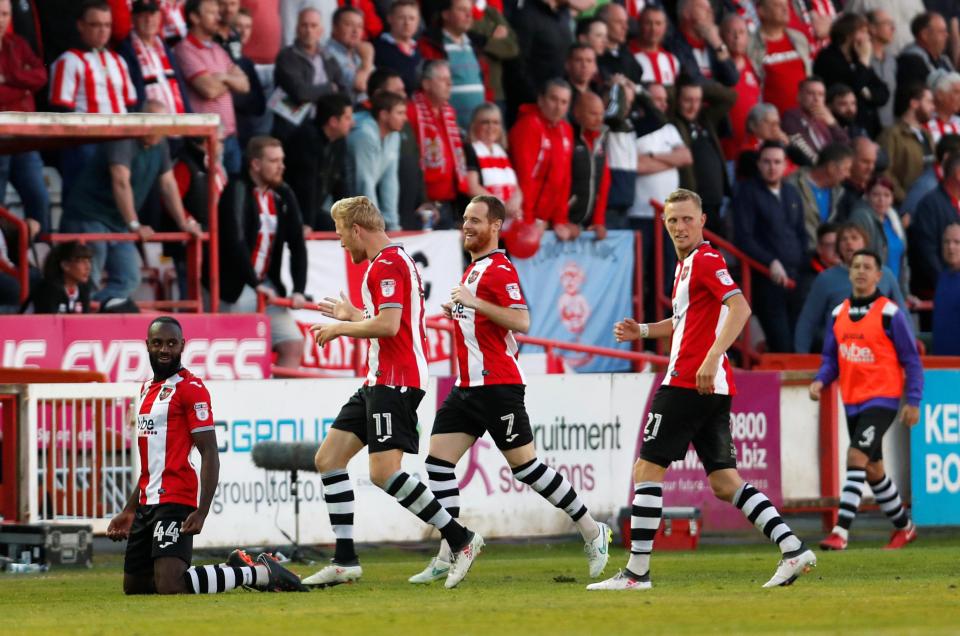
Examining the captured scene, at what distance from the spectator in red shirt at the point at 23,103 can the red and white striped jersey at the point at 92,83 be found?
0.56 ft

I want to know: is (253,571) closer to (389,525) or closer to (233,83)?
(389,525)

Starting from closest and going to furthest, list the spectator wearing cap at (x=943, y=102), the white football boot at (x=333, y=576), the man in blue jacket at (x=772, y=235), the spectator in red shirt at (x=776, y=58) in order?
the white football boot at (x=333, y=576) → the man in blue jacket at (x=772, y=235) → the spectator in red shirt at (x=776, y=58) → the spectator wearing cap at (x=943, y=102)

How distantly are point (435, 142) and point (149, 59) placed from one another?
10.5 ft

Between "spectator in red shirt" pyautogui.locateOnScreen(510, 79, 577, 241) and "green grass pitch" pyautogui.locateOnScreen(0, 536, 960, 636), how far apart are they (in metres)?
6.95

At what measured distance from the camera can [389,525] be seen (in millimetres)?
16031

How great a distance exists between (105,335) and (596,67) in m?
7.10

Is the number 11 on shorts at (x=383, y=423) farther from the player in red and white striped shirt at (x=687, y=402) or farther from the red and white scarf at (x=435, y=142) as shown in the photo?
the red and white scarf at (x=435, y=142)

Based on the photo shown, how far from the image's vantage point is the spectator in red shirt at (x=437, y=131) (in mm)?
19688

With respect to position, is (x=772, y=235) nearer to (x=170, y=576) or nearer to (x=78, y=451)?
(x=78, y=451)

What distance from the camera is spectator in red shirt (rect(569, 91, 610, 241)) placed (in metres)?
20.7

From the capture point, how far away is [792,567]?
1142 centimetres

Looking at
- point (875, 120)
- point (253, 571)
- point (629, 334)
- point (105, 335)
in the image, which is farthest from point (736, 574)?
point (875, 120)

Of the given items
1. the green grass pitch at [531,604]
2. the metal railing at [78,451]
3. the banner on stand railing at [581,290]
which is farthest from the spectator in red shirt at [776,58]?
the metal railing at [78,451]

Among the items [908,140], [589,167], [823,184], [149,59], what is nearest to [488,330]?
[149,59]
